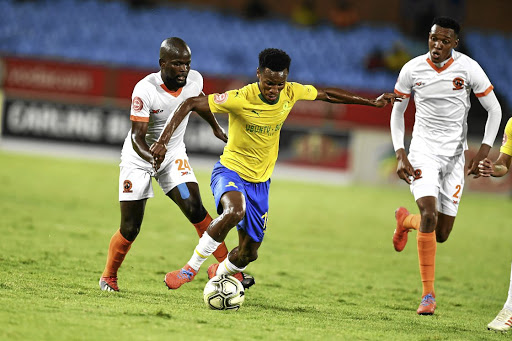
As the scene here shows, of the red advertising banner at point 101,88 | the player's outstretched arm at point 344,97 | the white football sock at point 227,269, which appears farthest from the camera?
the red advertising banner at point 101,88

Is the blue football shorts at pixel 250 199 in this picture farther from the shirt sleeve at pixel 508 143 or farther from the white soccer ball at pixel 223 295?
the shirt sleeve at pixel 508 143

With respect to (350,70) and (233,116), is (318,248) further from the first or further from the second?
(350,70)

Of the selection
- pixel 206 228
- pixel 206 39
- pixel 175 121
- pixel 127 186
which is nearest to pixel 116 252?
pixel 127 186

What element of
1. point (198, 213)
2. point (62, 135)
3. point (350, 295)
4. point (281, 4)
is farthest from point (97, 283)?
point (281, 4)

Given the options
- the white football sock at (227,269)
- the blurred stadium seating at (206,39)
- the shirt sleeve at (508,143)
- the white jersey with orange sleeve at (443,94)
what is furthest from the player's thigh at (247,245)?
the blurred stadium seating at (206,39)

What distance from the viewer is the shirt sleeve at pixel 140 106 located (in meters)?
6.27

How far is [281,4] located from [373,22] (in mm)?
3101

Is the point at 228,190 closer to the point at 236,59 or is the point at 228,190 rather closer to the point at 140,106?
the point at 140,106

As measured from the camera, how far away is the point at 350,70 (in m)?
21.9

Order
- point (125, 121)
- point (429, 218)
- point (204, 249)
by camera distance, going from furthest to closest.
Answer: point (125, 121), point (429, 218), point (204, 249)

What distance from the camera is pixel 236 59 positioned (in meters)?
21.8

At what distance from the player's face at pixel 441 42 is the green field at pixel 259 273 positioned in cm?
229

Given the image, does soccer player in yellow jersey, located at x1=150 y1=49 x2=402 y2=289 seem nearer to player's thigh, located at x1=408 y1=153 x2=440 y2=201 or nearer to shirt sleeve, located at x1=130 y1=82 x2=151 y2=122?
shirt sleeve, located at x1=130 y1=82 x2=151 y2=122

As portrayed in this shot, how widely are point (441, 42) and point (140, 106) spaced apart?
106 inches
